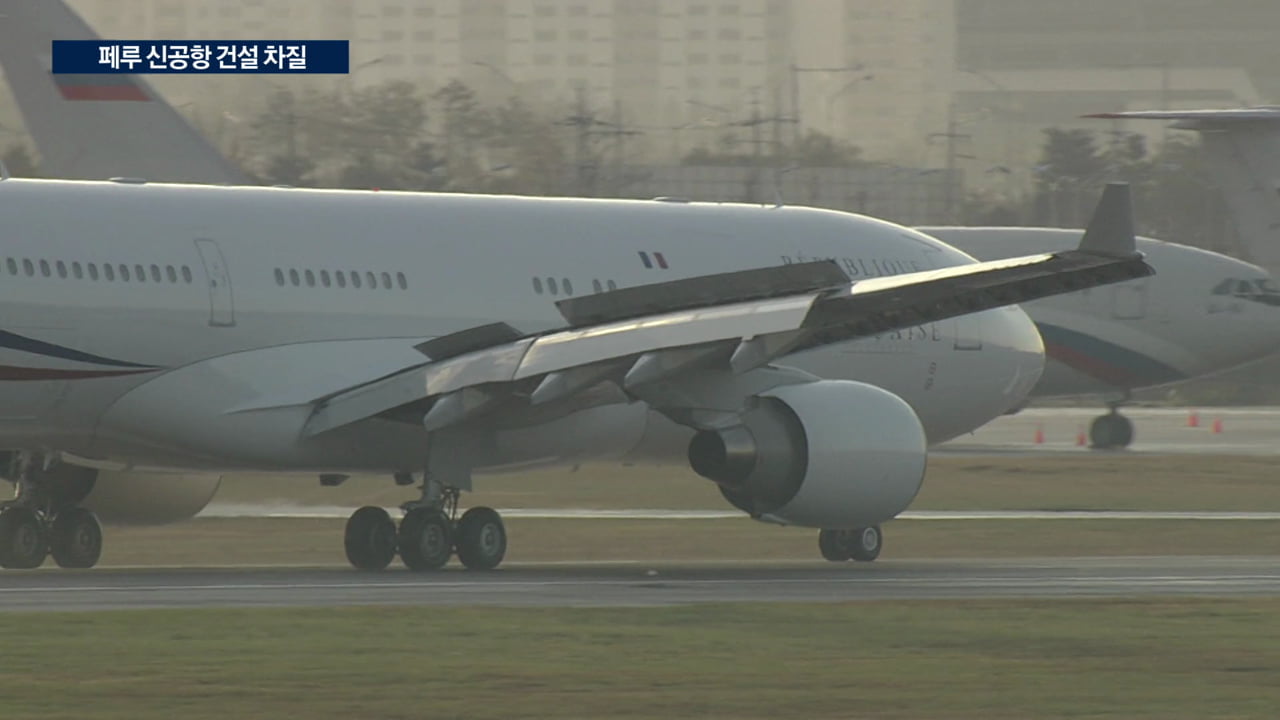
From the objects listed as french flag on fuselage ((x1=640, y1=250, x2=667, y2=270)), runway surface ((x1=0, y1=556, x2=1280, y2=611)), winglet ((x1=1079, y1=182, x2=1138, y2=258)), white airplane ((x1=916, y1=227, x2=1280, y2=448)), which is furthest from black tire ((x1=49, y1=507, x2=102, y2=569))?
white airplane ((x1=916, y1=227, x2=1280, y2=448))

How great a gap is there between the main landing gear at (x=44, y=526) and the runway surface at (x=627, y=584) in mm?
1501

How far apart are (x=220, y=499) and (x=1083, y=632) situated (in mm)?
20100

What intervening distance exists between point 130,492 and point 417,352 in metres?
4.31

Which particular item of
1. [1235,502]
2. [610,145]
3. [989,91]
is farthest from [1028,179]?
[1235,502]

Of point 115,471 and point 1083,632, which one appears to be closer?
point 1083,632

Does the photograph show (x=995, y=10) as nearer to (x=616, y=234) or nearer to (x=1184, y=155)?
(x=1184, y=155)

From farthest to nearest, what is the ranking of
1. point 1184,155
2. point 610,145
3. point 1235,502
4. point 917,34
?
1. point 1184,155
2. point 917,34
3. point 610,145
4. point 1235,502

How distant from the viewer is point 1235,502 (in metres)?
39.0

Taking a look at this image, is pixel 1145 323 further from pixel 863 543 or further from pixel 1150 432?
pixel 863 543

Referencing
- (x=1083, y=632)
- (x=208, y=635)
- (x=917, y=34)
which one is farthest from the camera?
(x=917, y=34)

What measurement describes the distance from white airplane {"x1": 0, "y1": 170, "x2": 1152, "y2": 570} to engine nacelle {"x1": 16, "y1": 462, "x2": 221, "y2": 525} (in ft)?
0.16

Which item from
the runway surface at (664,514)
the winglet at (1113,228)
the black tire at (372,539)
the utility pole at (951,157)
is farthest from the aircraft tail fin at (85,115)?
the utility pole at (951,157)

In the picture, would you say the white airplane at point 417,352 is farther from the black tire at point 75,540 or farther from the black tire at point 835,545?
the black tire at point 835,545

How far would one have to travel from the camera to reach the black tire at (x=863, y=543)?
26719 millimetres
